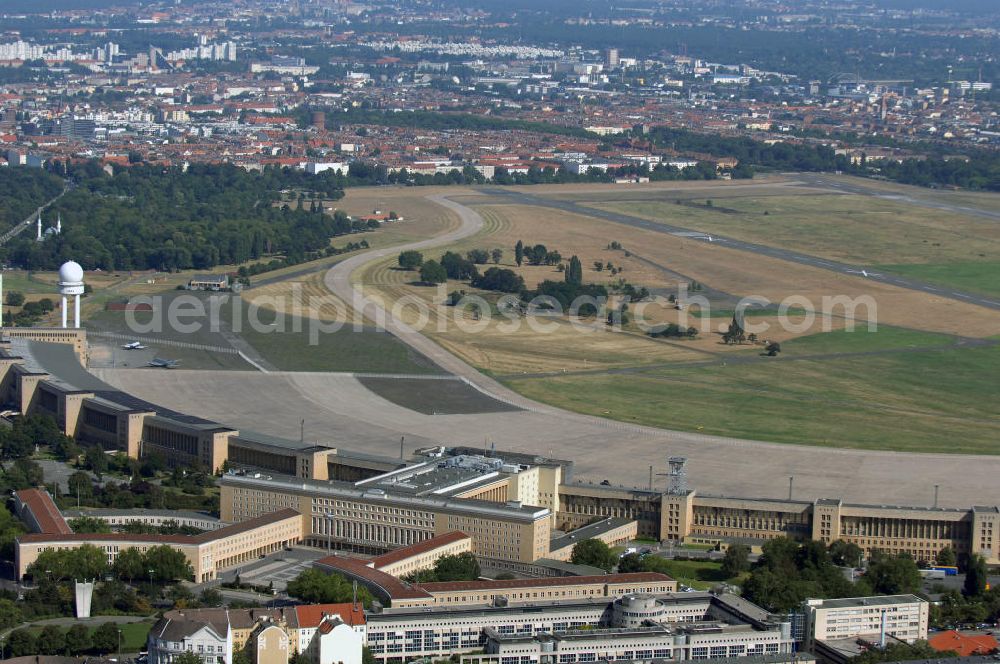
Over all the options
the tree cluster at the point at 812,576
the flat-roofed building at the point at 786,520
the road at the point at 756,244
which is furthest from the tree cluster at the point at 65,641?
the road at the point at 756,244

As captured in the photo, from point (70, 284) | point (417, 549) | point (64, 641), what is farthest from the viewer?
point (70, 284)

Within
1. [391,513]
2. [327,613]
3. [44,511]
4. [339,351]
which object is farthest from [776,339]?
[327,613]

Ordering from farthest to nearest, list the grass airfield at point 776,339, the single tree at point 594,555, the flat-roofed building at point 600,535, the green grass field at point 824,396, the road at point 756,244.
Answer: the road at point 756,244 → the grass airfield at point 776,339 → the green grass field at point 824,396 → the flat-roofed building at point 600,535 → the single tree at point 594,555

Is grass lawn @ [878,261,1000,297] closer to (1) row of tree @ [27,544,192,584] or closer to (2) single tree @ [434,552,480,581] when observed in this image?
(2) single tree @ [434,552,480,581]

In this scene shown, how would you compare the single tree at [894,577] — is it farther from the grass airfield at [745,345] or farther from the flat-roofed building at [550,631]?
the grass airfield at [745,345]

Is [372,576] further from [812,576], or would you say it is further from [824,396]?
[824,396]

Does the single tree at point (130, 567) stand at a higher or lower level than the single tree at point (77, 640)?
lower
